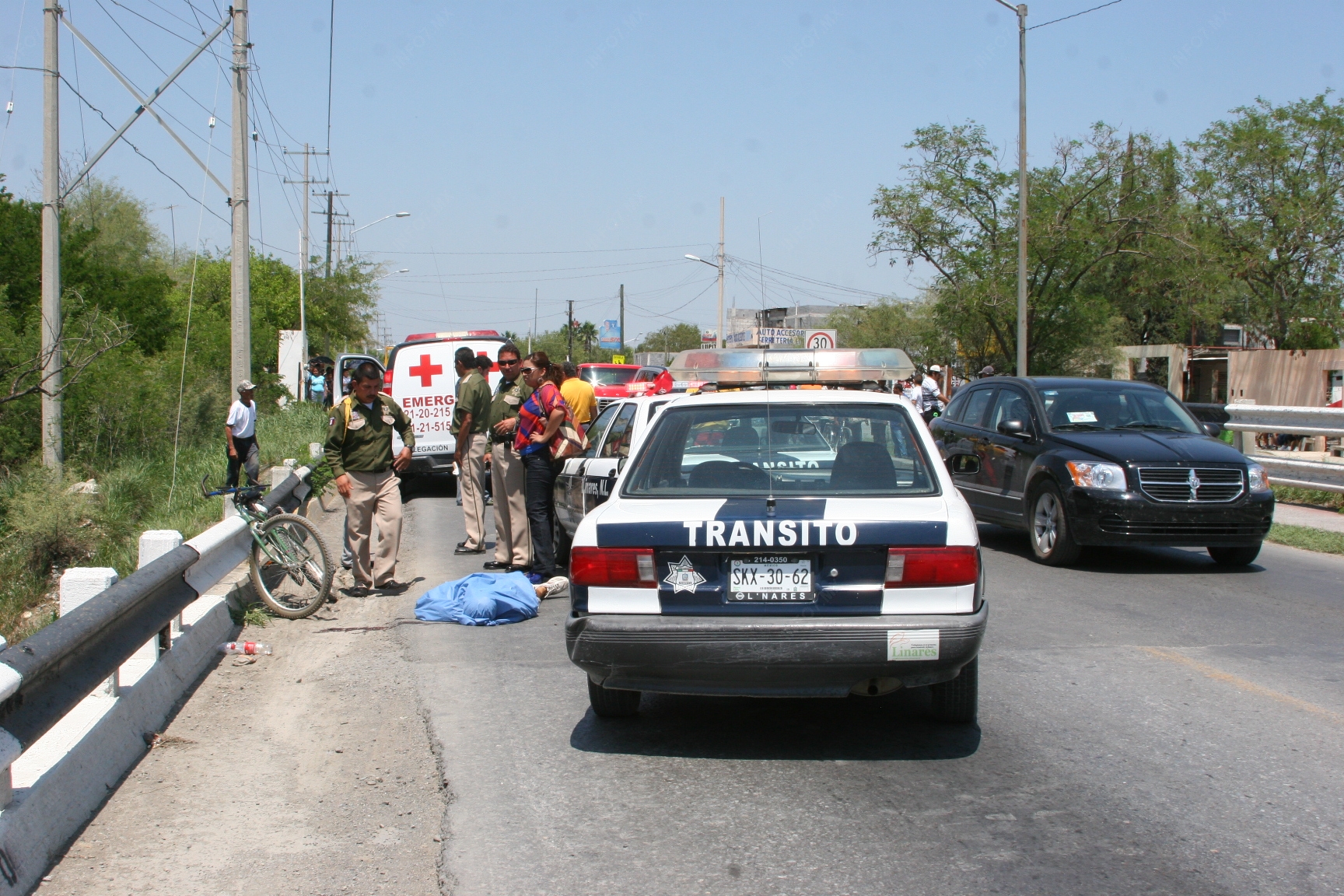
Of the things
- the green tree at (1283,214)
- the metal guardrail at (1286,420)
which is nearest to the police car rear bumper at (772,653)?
the metal guardrail at (1286,420)

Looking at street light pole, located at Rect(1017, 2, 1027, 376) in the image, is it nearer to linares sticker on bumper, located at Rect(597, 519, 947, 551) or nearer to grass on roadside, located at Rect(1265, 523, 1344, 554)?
grass on roadside, located at Rect(1265, 523, 1344, 554)

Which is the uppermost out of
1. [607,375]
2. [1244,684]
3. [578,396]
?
[607,375]

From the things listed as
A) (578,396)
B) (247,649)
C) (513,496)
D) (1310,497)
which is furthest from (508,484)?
(1310,497)

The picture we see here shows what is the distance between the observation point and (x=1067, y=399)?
1134 cm

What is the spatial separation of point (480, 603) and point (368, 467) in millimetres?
1650

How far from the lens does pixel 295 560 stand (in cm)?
830

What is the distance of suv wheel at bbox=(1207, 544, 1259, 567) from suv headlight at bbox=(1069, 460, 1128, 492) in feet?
3.73

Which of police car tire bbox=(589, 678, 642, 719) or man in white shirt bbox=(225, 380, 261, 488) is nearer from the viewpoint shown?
police car tire bbox=(589, 678, 642, 719)

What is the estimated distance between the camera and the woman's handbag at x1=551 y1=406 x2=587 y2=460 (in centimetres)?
931

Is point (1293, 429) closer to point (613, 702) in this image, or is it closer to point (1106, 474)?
point (1106, 474)

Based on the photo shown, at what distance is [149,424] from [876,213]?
A: 24.1 m

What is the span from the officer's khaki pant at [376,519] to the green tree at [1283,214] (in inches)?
1382

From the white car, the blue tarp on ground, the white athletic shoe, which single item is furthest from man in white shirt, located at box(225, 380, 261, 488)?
the blue tarp on ground

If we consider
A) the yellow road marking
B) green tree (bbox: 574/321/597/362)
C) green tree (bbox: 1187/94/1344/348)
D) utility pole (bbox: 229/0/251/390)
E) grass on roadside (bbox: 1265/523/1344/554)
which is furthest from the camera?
green tree (bbox: 574/321/597/362)
